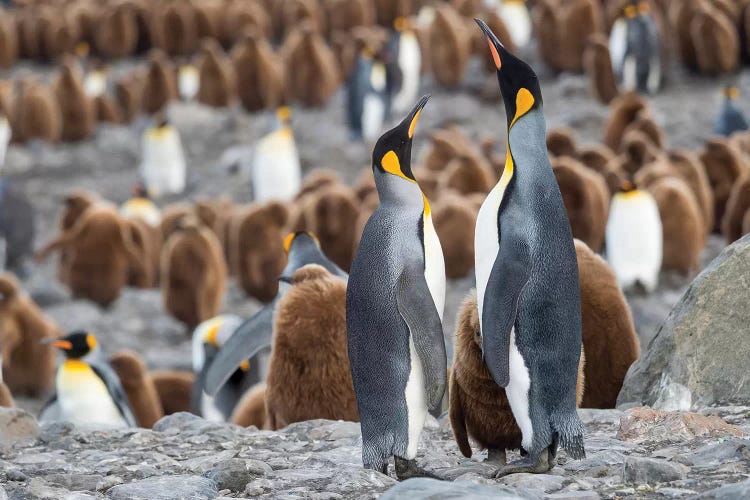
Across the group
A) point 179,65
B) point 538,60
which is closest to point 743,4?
point 538,60

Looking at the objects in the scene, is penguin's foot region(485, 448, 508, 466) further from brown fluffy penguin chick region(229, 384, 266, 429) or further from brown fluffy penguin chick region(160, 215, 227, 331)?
brown fluffy penguin chick region(160, 215, 227, 331)

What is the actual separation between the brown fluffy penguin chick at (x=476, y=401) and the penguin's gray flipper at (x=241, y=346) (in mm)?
2316

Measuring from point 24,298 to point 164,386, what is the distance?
1.94 m

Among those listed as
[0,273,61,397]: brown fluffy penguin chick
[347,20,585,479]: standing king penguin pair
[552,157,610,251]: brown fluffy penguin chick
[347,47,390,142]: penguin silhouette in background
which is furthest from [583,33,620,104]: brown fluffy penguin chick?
[347,20,585,479]: standing king penguin pair

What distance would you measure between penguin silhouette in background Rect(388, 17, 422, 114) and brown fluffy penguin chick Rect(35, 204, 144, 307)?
7.85 metres

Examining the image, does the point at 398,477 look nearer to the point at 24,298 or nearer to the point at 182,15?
the point at 24,298

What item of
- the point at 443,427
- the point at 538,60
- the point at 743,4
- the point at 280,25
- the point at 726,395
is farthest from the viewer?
the point at 280,25

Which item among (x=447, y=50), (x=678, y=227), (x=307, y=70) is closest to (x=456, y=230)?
(x=678, y=227)

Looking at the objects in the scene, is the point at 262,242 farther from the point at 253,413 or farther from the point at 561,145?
the point at 253,413

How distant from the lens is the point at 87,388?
7.25 meters

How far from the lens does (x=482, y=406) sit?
383 cm

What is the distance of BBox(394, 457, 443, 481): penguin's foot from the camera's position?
12.2 feet

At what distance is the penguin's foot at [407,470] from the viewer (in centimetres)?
371

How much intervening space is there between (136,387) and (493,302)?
4693 millimetres
